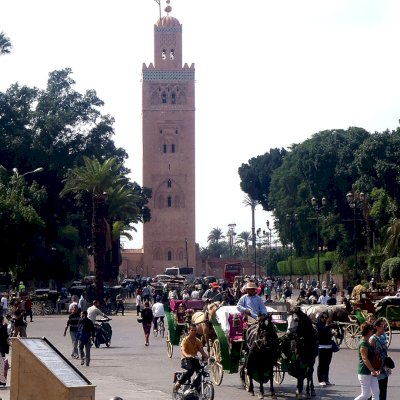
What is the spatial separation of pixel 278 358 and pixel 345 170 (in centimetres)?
6783

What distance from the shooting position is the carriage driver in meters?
Result: 21.1

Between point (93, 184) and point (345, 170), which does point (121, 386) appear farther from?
point (345, 170)

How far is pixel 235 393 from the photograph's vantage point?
65.6ft

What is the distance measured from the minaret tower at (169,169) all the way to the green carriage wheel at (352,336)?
336ft

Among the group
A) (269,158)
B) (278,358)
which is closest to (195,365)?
(278,358)

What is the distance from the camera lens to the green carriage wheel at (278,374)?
20.2 meters

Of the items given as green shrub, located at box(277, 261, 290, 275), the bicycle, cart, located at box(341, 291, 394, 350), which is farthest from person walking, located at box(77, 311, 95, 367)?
green shrub, located at box(277, 261, 290, 275)

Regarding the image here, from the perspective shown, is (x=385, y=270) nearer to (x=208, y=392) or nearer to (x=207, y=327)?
(x=207, y=327)

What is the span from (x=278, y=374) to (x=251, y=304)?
131cm

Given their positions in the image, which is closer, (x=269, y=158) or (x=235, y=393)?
(x=235, y=393)

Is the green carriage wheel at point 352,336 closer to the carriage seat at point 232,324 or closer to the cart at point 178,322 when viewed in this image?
the cart at point 178,322

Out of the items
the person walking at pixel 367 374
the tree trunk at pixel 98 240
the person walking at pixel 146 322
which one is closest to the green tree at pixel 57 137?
the tree trunk at pixel 98 240

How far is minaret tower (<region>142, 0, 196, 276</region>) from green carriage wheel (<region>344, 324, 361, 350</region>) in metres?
102

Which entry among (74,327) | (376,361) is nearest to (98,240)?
(74,327)
